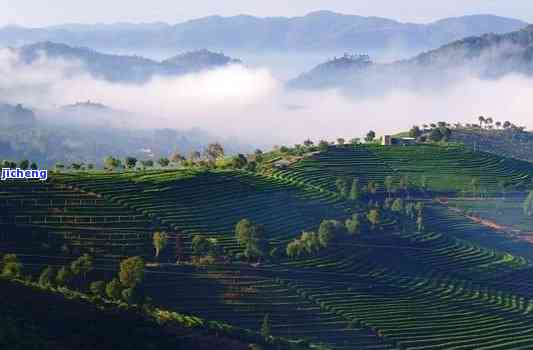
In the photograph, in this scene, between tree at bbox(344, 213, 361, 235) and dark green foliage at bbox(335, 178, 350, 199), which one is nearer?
tree at bbox(344, 213, 361, 235)

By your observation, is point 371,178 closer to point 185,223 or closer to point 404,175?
point 404,175

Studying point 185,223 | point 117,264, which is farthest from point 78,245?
point 185,223

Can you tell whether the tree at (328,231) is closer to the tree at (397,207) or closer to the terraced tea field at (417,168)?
the tree at (397,207)

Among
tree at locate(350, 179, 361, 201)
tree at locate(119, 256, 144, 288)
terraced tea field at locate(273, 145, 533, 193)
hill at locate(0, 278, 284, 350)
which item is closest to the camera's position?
hill at locate(0, 278, 284, 350)

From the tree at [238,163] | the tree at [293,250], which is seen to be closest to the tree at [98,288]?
the tree at [293,250]

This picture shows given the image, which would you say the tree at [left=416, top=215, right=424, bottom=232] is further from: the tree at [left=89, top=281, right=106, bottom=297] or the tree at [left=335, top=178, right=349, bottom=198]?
the tree at [left=89, top=281, right=106, bottom=297]

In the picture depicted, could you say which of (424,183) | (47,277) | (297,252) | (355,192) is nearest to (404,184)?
(424,183)

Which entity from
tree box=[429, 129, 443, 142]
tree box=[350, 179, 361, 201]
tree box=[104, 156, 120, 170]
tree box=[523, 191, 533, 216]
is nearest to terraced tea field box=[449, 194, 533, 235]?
tree box=[523, 191, 533, 216]

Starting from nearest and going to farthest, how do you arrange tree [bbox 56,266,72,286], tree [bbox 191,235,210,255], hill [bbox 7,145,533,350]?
1. tree [bbox 56,266,72,286]
2. hill [bbox 7,145,533,350]
3. tree [bbox 191,235,210,255]
